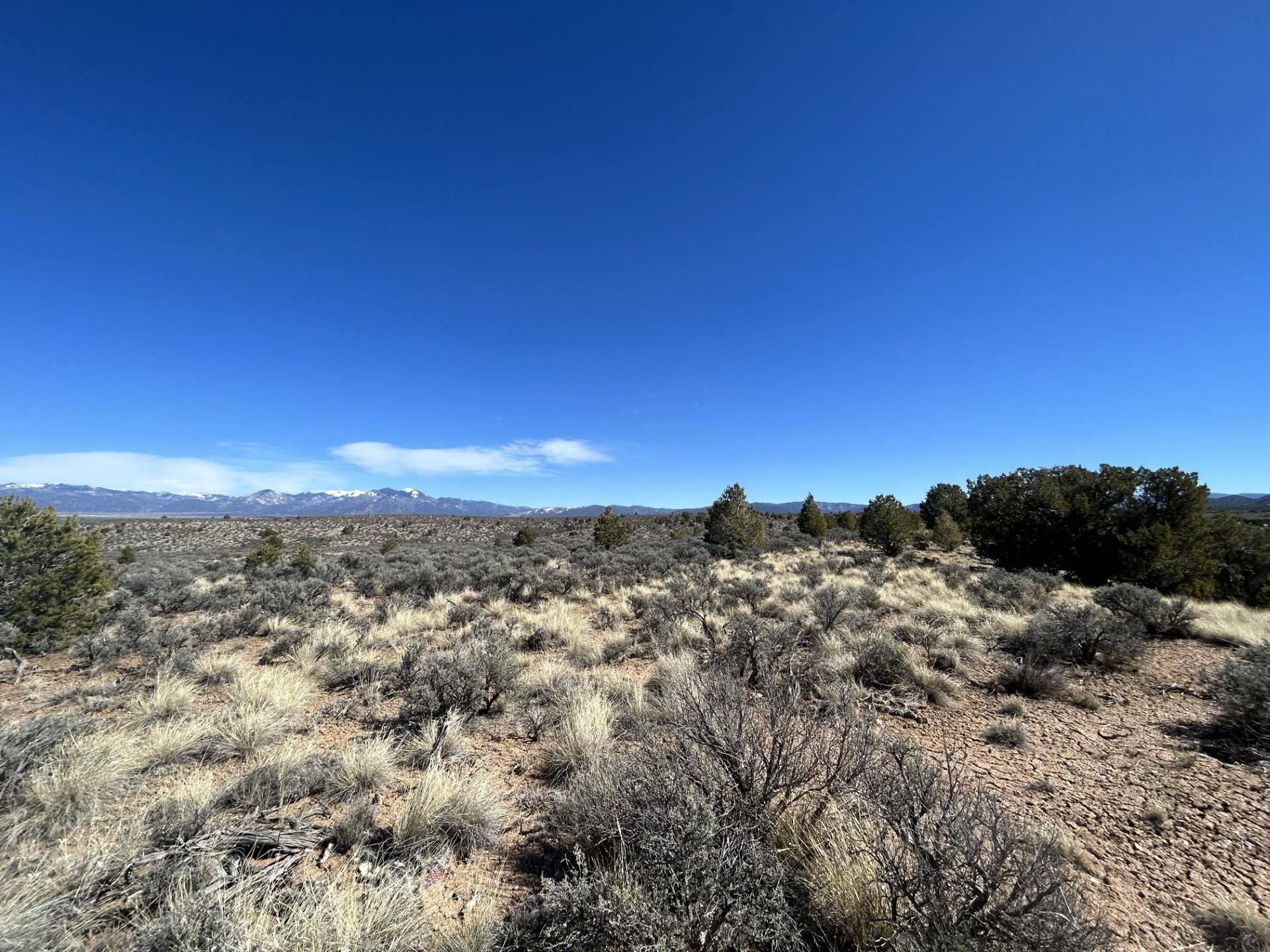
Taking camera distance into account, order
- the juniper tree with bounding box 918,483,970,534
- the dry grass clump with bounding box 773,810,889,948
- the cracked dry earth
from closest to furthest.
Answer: the dry grass clump with bounding box 773,810,889,948, the cracked dry earth, the juniper tree with bounding box 918,483,970,534

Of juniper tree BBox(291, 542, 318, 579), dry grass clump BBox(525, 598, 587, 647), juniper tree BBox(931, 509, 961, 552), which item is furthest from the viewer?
juniper tree BBox(931, 509, 961, 552)

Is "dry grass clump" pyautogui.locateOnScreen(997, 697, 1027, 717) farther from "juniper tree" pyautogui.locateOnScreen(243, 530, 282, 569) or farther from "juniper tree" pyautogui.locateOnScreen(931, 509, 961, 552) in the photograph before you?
"juniper tree" pyautogui.locateOnScreen(243, 530, 282, 569)

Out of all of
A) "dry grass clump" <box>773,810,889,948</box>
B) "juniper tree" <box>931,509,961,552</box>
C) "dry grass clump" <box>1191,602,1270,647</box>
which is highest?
"juniper tree" <box>931,509,961,552</box>

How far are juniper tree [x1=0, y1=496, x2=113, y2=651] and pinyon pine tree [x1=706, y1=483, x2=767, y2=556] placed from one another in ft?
63.0

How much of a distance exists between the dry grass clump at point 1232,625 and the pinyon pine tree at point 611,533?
63.7ft

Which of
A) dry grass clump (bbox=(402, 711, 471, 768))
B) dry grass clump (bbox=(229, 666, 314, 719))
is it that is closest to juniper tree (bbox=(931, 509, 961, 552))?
dry grass clump (bbox=(402, 711, 471, 768))

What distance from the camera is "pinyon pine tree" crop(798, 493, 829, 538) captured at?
31.4m

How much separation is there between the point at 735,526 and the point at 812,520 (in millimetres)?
12553

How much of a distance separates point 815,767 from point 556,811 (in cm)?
202

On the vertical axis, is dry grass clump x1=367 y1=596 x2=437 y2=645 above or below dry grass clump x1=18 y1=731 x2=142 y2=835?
below

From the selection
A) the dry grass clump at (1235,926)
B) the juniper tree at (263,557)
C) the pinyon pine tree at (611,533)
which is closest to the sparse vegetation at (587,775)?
the dry grass clump at (1235,926)

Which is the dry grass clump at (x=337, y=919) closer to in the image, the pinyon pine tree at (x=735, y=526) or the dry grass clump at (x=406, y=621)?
the dry grass clump at (x=406, y=621)

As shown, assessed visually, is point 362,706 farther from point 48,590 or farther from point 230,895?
point 48,590

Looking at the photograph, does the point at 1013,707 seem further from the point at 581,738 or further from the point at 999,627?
the point at 581,738
